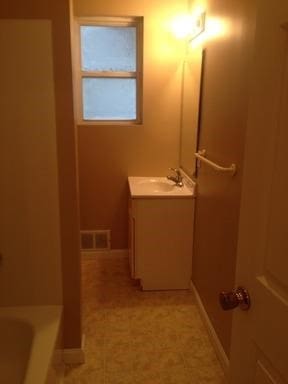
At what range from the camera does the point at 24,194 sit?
74.8 inches

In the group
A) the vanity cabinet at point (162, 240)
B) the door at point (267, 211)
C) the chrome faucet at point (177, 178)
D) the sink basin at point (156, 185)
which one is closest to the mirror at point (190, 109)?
the chrome faucet at point (177, 178)

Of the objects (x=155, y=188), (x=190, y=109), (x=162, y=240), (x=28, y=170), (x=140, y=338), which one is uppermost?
(x=190, y=109)

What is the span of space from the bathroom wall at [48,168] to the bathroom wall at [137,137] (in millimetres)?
1512

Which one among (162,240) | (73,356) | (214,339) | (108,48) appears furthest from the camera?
(108,48)

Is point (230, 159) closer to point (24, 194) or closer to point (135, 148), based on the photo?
point (24, 194)

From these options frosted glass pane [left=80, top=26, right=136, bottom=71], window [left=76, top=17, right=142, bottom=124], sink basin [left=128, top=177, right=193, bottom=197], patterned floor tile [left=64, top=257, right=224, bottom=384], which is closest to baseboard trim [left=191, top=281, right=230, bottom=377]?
patterned floor tile [left=64, top=257, right=224, bottom=384]

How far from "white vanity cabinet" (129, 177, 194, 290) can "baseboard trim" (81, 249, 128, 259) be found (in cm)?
72

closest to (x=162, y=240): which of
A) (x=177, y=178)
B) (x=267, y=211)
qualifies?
(x=177, y=178)

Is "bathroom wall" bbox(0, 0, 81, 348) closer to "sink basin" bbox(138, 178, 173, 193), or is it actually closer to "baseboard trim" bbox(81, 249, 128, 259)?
"sink basin" bbox(138, 178, 173, 193)

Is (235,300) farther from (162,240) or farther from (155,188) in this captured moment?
(155,188)

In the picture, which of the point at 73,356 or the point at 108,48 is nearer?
the point at 73,356

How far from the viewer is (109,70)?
3.33 metres

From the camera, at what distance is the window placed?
326 cm

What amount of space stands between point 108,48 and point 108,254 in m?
1.99
